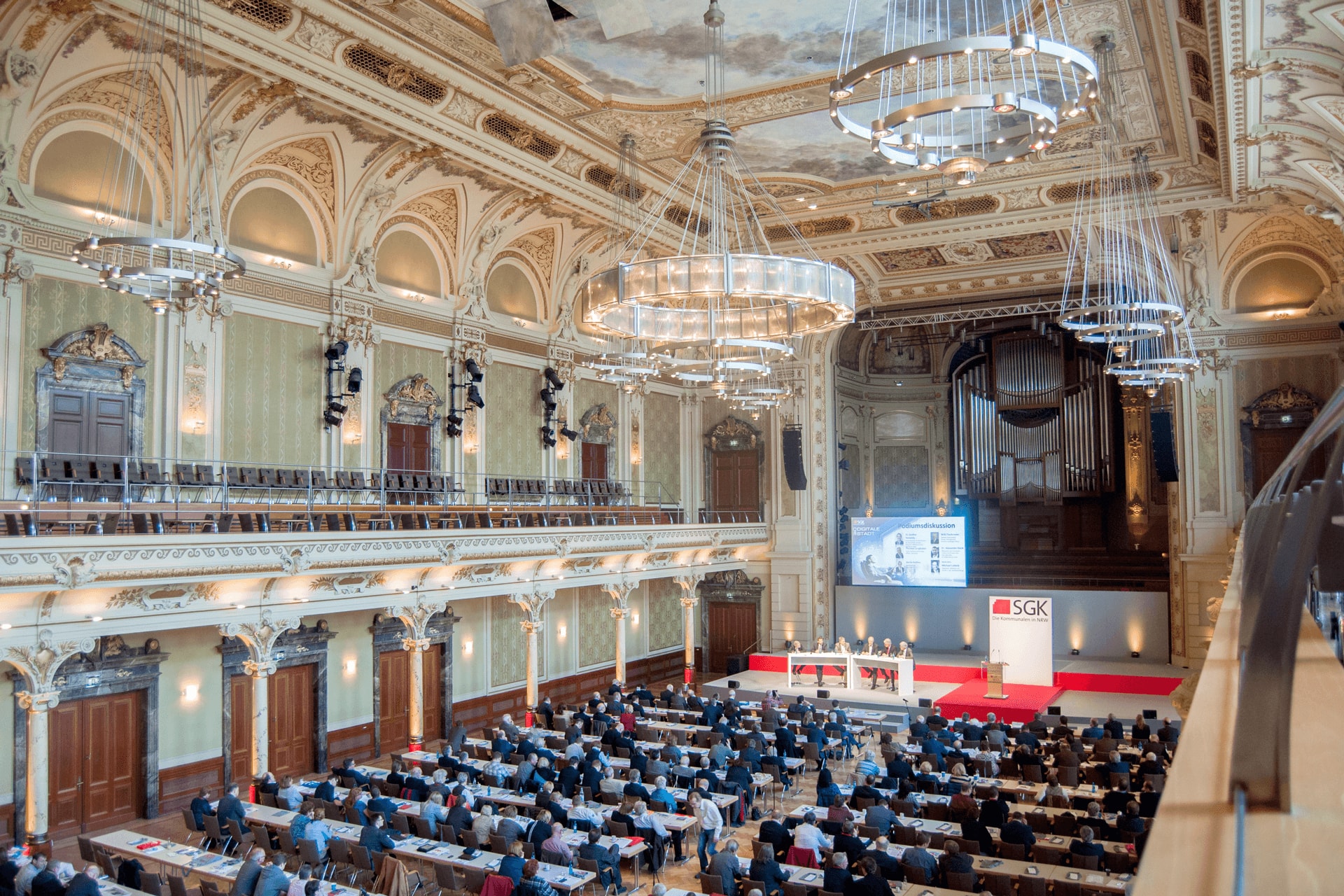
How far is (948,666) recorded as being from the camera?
24.9m

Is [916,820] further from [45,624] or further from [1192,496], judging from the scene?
[1192,496]

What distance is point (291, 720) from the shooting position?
714 inches

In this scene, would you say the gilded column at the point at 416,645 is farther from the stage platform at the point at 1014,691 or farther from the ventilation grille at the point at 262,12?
the ventilation grille at the point at 262,12

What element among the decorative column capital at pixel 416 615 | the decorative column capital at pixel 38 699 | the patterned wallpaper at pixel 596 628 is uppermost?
the decorative column capital at pixel 416 615

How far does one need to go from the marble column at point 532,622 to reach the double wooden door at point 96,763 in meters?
7.06

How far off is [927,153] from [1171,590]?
19353 mm

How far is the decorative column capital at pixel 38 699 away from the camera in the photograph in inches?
491

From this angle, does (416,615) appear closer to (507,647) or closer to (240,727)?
(240,727)

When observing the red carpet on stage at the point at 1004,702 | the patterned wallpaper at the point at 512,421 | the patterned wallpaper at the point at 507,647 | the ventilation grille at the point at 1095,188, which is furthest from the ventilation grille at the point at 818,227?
the red carpet on stage at the point at 1004,702

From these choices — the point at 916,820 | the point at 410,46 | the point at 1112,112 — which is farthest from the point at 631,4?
the point at 916,820

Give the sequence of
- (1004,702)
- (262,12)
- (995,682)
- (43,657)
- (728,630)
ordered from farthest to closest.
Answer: (728,630)
(995,682)
(1004,702)
(262,12)
(43,657)

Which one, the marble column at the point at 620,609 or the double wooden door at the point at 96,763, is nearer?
the double wooden door at the point at 96,763

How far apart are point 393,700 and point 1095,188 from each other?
19.0 m

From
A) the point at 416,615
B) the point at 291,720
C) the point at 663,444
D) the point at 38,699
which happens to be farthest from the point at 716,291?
the point at 663,444
